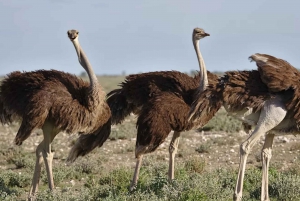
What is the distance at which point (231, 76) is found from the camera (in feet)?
27.9

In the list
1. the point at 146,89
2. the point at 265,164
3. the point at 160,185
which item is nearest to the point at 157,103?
the point at 146,89

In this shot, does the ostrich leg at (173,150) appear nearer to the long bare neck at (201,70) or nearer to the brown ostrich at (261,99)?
the long bare neck at (201,70)

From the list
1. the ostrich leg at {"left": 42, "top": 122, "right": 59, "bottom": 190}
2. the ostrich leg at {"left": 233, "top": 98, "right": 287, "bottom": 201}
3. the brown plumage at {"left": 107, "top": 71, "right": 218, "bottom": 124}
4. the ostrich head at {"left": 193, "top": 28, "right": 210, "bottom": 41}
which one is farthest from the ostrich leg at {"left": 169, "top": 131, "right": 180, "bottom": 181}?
the ostrich leg at {"left": 233, "top": 98, "right": 287, "bottom": 201}

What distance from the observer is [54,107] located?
897cm

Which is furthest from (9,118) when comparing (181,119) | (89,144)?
(181,119)

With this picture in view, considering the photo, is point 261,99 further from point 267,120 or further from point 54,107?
point 54,107

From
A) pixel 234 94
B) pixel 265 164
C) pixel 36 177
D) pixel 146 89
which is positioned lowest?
pixel 36 177

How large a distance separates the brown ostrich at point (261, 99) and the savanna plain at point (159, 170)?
720 millimetres

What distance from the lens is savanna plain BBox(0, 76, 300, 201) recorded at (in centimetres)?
857

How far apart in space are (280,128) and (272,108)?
376mm

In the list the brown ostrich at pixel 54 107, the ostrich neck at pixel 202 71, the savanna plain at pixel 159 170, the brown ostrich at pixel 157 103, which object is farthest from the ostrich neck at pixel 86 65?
the ostrich neck at pixel 202 71

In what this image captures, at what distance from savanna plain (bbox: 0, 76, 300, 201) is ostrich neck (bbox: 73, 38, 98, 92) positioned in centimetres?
105

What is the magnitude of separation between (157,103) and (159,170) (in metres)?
1.81

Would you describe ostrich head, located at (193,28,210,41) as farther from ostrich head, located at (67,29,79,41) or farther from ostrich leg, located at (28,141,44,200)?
ostrich leg, located at (28,141,44,200)
